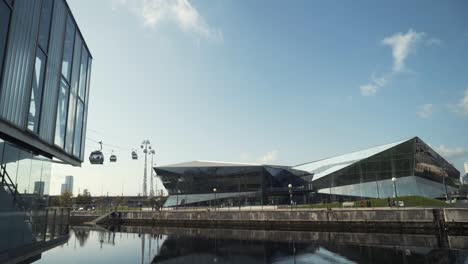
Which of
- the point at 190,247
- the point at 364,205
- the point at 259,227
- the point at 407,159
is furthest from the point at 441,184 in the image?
the point at 190,247

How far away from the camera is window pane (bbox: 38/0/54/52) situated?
17434 millimetres

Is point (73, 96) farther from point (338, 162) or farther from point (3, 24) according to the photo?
point (338, 162)

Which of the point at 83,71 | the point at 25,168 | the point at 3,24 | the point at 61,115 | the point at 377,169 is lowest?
the point at 25,168

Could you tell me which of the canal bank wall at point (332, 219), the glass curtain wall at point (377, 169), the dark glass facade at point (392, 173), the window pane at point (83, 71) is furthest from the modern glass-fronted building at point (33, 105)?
the glass curtain wall at point (377, 169)

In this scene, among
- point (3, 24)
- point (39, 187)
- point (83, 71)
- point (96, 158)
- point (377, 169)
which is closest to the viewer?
point (3, 24)

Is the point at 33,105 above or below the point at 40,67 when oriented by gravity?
below

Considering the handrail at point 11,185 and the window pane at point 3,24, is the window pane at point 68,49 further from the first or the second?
the window pane at point 3,24

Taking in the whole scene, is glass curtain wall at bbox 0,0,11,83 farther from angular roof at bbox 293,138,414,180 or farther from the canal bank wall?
angular roof at bbox 293,138,414,180

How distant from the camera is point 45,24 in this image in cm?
1795

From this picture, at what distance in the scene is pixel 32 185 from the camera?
18.9m

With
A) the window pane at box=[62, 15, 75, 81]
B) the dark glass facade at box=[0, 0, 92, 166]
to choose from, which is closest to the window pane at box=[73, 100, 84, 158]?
the dark glass facade at box=[0, 0, 92, 166]

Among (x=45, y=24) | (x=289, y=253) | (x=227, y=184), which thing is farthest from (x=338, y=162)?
(x=45, y=24)

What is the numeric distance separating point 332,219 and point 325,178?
116ft

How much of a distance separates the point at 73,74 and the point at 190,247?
1647cm
